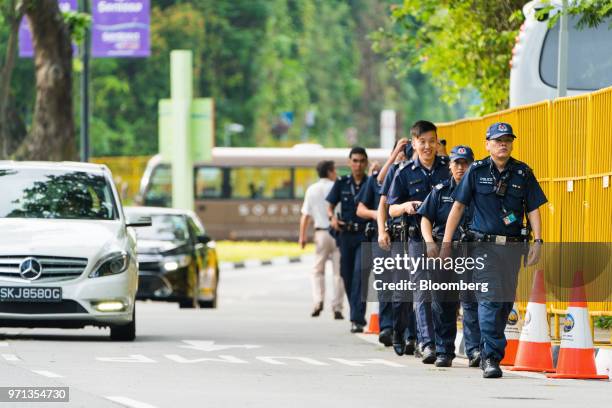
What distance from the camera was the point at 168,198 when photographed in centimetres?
5856

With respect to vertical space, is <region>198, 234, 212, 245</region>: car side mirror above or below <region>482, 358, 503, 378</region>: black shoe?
above

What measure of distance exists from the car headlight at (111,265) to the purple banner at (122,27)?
54.9ft

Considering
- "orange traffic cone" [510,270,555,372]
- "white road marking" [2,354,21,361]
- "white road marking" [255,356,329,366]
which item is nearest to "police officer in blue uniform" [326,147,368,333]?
"white road marking" [255,356,329,366]

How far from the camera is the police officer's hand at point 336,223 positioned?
70.1 feet

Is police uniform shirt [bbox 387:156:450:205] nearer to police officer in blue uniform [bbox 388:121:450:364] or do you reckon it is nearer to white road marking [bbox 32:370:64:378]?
police officer in blue uniform [bbox 388:121:450:364]

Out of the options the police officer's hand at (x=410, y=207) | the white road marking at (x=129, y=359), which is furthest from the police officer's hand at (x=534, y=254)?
the white road marking at (x=129, y=359)

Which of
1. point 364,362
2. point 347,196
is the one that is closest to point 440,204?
point 364,362

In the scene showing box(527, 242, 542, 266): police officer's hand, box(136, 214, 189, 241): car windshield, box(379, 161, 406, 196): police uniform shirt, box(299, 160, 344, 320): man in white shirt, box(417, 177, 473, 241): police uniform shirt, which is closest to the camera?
box(527, 242, 542, 266): police officer's hand

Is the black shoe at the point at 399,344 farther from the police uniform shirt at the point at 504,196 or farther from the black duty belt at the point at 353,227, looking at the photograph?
the black duty belt at the point at 353,227

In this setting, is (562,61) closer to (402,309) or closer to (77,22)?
(402,309)

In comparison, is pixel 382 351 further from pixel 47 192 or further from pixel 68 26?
pixel 68 26

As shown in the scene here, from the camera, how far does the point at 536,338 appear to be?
15469 millimetres

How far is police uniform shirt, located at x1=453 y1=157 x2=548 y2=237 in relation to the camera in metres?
14.9

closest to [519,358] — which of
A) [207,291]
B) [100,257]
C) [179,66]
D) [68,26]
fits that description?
[100,257]
